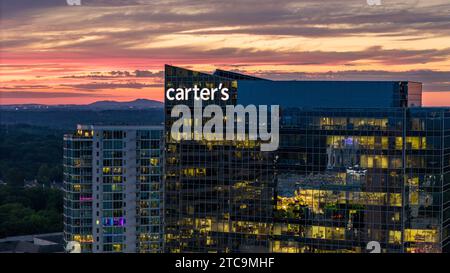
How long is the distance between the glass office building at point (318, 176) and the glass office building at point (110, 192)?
7021 cm

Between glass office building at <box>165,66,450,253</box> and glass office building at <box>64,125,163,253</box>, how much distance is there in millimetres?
70209

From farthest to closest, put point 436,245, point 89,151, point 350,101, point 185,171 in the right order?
point 89,151 → point 185,171 → point 350,101 → point 436,245

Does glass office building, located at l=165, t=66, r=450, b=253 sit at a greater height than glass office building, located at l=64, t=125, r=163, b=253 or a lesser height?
greater

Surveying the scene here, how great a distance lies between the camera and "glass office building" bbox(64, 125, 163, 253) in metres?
176

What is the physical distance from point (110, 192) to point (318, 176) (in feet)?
292

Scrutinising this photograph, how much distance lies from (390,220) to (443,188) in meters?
7.62

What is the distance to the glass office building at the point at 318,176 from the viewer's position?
94.0m

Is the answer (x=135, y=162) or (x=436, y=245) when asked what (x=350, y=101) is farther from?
(x=135, y=162)

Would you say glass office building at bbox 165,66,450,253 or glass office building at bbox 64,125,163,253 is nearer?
glass office building at bbox 165,66,450,253

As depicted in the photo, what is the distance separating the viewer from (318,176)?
97438 mm

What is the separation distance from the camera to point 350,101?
328 ft

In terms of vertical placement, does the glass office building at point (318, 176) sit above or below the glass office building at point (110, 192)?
above

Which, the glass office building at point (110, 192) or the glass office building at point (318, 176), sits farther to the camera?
the glass office building at point (110, 192)
